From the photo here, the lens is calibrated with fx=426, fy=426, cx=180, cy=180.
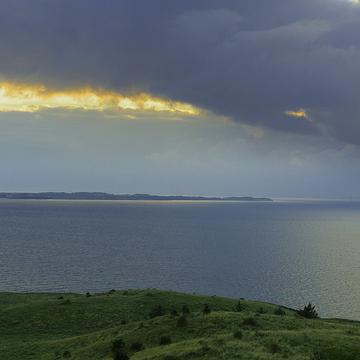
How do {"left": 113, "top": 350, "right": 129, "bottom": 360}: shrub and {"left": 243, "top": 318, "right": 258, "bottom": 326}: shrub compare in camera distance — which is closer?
{"left": 113, "top": 350, "right": 129, "bottom": 360}: shrub

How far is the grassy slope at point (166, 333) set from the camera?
2689 cm

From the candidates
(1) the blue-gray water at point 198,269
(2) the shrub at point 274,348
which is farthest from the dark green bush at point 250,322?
(1) the blue-gray water at point 198,269

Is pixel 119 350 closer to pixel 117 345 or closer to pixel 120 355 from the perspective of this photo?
pixel 117 345

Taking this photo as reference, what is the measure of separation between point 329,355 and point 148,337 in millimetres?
13691

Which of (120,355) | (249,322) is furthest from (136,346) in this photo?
(249,322)

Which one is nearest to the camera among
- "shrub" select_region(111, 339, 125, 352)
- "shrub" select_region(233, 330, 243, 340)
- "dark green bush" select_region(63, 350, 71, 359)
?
"shrub" select_region(233, 330, 243, 340)

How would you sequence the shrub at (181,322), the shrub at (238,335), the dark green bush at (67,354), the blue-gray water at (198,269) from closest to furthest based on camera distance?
the shrub at (238,335) → the shrub at (181,322) → the dark green bush at (67,354) → the blue-gray water at (198,269)

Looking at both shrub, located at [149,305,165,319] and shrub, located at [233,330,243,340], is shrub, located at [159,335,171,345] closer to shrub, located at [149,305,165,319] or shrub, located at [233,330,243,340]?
shrub, located at [233,330,243,340]

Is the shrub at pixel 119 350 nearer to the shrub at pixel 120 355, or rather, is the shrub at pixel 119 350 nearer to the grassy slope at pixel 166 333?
the shrub at pixel 120 355

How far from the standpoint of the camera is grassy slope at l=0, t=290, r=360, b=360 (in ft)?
88.2

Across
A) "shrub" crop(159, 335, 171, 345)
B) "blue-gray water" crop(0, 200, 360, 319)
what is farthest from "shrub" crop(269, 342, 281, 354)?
"blue-gray water" crop(0, 200, 360, 319)

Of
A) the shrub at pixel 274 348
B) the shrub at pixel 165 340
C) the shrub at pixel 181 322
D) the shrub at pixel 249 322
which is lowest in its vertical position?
the shrub at pixel 165 340

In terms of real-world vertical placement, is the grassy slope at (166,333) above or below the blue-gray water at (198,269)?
above

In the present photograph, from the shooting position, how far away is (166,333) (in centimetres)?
3331
